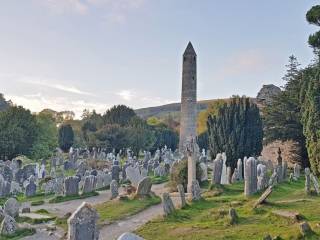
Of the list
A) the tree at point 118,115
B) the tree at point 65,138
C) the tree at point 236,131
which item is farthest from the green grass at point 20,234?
the tree at point 118,115

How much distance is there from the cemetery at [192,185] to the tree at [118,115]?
27.8 meters

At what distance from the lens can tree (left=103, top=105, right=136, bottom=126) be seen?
80.7 meters

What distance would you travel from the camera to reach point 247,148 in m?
31.2

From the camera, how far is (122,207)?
62.4ft

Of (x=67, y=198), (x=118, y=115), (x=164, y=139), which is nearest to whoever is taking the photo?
(x=67, y=198)

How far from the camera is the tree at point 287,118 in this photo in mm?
32969

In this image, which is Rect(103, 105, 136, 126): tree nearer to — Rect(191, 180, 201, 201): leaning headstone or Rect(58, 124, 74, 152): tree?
Rect(58, 124, 74, 152): tree

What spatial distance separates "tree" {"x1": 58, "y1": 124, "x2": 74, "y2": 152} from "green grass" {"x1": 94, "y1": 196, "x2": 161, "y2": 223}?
5479 centimetres

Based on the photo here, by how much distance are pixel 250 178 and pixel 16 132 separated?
3202 cm

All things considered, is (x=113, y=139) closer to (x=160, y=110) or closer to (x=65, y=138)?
(x=65, y=138)

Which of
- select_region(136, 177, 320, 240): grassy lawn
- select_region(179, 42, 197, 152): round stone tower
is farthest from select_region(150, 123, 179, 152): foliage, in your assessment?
select_region(136, 177, 320, 240): grassy lawn

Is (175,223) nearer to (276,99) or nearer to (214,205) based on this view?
(214,205)

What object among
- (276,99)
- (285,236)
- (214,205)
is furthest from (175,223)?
(276,99)

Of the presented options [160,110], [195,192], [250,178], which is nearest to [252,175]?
[250,178]
